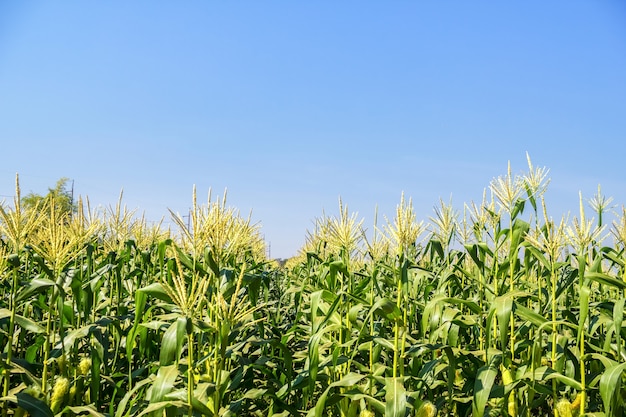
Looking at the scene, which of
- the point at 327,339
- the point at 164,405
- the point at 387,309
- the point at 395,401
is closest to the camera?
the point at 164,405

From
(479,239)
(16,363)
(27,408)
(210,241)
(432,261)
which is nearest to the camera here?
(27,408)

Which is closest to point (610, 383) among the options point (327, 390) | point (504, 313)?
point (504, 313)

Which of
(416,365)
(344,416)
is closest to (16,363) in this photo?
(344,416)

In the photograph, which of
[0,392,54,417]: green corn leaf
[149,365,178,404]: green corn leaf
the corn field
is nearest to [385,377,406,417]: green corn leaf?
the corn field

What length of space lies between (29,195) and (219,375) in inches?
1686

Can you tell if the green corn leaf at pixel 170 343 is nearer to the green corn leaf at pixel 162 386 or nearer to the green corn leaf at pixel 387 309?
the green corn leaf at pixel 162 386

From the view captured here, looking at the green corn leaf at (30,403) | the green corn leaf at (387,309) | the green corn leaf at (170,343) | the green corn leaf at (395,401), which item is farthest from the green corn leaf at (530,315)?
the green corn leaf at (30,403)

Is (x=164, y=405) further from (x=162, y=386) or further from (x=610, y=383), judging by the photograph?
(x=610, y=383)

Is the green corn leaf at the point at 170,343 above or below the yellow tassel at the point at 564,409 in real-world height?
above

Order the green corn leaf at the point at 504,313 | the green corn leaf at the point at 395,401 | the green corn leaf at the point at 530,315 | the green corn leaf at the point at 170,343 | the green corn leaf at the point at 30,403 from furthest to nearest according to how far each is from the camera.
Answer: the green corn leaf at the point at 530,315, the green corn leaf at the point at 395,401, the green corn leaf at the point at 504,313, the green corn leaf at the point at 30,403, the green corn leaf at the point at 170,343

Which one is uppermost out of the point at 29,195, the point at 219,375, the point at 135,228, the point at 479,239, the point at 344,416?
the point at 29,195

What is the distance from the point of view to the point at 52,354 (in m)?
3.74

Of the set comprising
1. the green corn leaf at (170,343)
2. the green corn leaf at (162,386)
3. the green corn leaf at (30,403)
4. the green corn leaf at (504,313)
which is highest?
the green corn leaf at (504,313)

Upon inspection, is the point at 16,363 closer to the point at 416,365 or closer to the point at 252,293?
the point at 252,293
